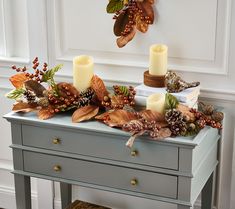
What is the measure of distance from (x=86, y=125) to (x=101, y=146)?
3.7 inches

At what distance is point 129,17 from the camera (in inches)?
87.2

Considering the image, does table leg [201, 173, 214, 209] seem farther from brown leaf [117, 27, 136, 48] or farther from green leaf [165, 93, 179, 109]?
brown leaf [117, 27, 136, 48]

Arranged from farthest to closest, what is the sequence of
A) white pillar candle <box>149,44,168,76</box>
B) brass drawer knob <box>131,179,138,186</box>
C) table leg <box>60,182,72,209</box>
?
1. table leg <box>60,182,72,209</box>
2. white pillar candle <box>149,44,168,76</box>
3. brass drawer knob <box>131,179,138,186</box>

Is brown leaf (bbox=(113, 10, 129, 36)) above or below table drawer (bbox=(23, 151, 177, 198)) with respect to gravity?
above

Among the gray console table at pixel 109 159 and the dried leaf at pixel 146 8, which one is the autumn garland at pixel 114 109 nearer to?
the gray console table at pixel 109 159

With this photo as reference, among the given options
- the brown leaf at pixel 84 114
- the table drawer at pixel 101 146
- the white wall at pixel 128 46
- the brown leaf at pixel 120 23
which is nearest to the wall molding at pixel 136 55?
the white wall at pixel 128 46

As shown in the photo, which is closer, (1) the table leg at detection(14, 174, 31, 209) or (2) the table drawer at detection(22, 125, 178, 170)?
(2) the table drawer at detection(22, 125, 178, 170)

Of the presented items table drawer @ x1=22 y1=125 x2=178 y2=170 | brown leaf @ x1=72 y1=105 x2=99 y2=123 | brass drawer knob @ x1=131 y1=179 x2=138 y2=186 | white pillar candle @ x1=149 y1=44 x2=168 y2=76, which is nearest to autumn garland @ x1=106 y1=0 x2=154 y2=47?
white pillar candle @ x1=149 y1=44 x2=168 y2=76

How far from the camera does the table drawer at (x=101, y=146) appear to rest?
190cm

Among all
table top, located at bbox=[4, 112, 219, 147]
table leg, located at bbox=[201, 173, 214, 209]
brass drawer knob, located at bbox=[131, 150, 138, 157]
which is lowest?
table leg, located at bbox=[201, 173, 214, 209]

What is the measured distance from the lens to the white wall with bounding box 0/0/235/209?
7.07ft

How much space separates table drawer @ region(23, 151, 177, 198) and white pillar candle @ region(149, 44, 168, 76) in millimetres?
407

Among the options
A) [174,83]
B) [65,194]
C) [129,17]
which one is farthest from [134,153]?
[65,194]

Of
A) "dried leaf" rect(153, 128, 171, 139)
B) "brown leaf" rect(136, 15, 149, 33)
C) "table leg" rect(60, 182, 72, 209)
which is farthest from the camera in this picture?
"table leg" rect(60, 182, 72, 209)
